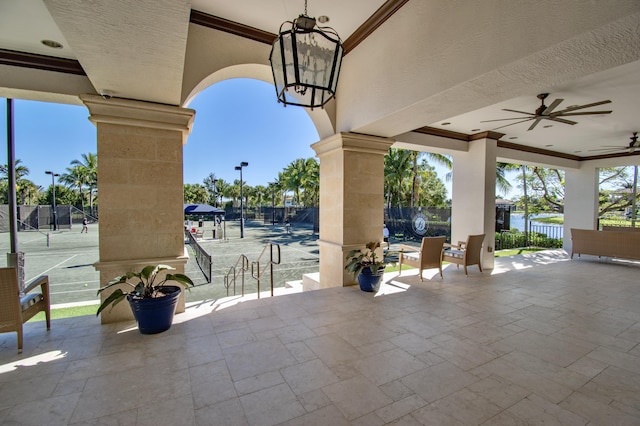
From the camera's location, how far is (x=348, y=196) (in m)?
4.82

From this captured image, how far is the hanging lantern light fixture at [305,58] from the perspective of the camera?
2.10 metres

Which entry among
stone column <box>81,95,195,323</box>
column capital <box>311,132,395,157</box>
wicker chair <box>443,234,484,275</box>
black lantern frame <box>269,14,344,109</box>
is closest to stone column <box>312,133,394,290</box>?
column capital <box>311,132,395,157</box>

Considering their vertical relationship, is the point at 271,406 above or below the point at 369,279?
below

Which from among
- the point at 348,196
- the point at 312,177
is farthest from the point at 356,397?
the point at 312,177

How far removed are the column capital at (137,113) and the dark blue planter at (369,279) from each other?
3329 mm

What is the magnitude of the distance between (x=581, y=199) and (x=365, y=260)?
30.0 feet

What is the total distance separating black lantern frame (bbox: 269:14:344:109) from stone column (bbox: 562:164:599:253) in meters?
10.9

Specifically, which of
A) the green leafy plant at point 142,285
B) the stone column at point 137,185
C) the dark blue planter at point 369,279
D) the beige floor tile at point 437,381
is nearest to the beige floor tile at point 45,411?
the green leafy plant at point 142,285

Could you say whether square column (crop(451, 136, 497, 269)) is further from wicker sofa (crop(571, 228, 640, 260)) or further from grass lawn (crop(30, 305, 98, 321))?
grass lawn (crop(30, 305, 98, 321))

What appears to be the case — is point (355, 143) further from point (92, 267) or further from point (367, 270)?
point (92, 267)

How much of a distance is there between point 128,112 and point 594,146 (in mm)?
10729

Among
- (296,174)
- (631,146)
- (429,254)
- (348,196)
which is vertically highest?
(296,174)

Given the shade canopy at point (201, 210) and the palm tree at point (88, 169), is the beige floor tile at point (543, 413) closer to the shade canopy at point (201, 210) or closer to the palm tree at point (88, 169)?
the shade canopy at point (201, 210)

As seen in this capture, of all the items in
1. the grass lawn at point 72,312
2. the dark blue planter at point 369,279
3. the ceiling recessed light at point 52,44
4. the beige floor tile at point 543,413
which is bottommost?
the grass lawn at point 72,312
